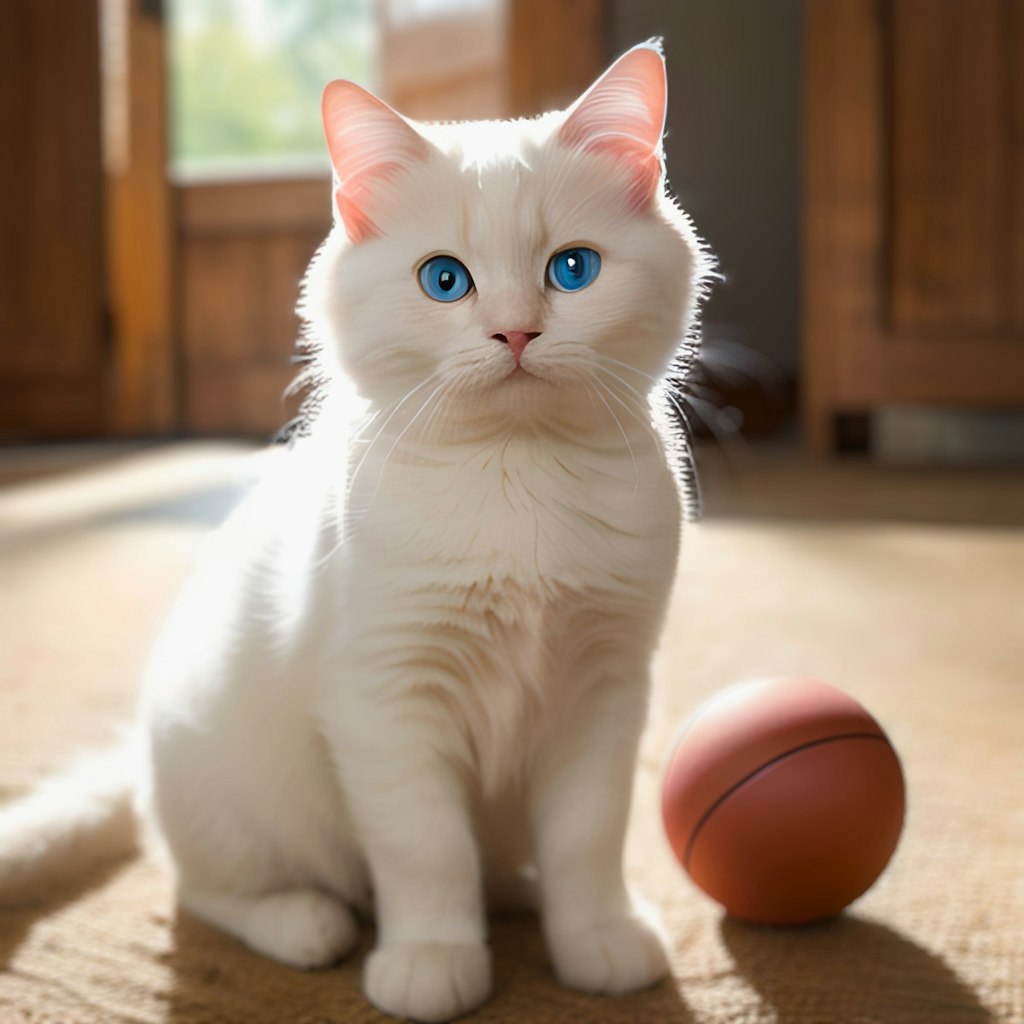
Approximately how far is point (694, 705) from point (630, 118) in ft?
3.12

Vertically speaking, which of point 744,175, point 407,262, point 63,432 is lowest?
point 63,432

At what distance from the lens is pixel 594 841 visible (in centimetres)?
95

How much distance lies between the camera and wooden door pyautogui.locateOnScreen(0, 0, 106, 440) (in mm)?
4957

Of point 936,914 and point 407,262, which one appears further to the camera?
point 936,914

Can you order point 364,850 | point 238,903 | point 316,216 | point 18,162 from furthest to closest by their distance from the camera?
point 316,216 → point 18,162 → point 238,903 → point 364,850

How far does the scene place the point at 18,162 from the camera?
5.00 meters

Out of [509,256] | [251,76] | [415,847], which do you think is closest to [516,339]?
[509,256]

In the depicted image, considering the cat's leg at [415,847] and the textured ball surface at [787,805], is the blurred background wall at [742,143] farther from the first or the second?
Answer: the cat's leg at [415,847]

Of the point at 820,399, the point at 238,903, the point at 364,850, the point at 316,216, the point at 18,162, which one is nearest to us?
the point at 364,850

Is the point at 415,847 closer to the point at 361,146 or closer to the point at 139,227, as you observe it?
the point at 361,146

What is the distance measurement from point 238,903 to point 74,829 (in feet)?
0.66

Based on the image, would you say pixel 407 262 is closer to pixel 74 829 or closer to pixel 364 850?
pixel 364 850

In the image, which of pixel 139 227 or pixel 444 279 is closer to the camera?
pixel 444 279

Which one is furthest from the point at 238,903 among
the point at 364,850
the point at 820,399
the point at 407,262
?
the point at 820,399
